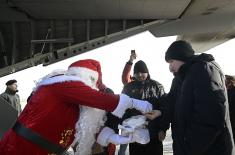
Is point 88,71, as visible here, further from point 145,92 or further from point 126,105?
point 145,92

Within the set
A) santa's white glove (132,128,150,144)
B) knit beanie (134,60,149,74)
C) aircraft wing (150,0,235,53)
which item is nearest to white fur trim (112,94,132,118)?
santa's white glove (132,128,150,144)

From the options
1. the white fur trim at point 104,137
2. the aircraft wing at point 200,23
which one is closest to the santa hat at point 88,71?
the white fur trim at point 104,137

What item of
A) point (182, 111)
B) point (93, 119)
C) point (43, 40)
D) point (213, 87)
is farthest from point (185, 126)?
point (43, 40)

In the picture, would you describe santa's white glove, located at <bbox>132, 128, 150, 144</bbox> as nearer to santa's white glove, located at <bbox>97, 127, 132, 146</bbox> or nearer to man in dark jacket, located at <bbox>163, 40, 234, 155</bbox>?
santa's white glove, located at <bbox>97, 127, 132, 146</bbox>

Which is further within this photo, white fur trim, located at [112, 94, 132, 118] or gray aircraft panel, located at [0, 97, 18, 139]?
Result: gray aircraft panel, located at [0, 97, 18, 139]

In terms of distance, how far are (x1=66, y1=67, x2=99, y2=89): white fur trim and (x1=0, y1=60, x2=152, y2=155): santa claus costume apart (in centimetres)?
6

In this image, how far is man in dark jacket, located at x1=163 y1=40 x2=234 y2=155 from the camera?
286cm

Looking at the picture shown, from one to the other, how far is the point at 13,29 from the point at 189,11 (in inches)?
138

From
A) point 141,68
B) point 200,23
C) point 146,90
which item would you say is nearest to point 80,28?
point 200,23

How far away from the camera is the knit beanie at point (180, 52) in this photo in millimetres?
3189

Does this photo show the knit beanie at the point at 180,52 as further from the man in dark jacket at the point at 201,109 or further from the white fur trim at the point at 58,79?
the white fur trim at the point at 58,79

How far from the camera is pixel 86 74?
3.12 meters

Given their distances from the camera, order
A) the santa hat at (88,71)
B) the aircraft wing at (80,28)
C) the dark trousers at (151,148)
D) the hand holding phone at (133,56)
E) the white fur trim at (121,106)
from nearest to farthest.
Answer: the white fur trim at (121,106) → the santa hat at (88,71) → the dark trousers at (151,148) → the hand holding phone at (133,56) → the aircraft wing at (80,28)

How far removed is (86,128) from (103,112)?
0.27m
